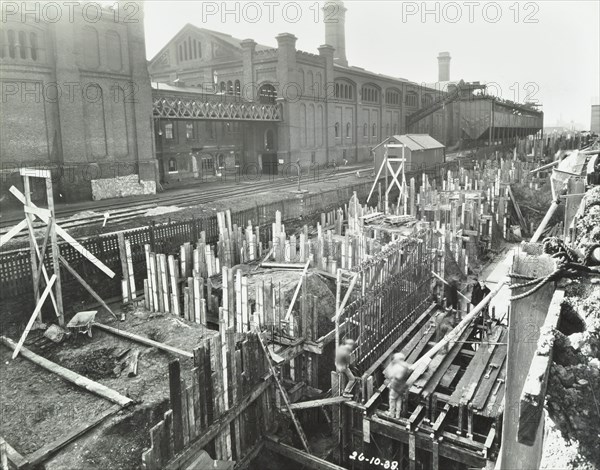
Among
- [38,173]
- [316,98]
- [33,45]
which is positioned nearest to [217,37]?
[316,98]

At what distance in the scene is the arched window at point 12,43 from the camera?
2302cm

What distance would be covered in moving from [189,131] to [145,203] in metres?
11.9

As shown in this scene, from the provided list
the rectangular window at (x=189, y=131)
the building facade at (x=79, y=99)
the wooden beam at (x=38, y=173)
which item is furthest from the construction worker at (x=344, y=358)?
the rectangular window at (x=189, y=131)

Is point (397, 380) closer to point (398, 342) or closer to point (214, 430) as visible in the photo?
point (214, 430)

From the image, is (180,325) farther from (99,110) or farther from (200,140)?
(200,140)

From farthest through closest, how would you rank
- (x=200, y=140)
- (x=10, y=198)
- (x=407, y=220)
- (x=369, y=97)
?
1. (x=369, y=97)
2. (x=200, y=140)
3. (x=10, y=198)
4. (x=407, y=220)

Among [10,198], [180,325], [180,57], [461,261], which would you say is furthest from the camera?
[180,57]

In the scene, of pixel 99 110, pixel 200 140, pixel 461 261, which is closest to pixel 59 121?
pixel 99 110

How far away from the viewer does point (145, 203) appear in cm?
2477

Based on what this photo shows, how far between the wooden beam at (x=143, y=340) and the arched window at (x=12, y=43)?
734 inches

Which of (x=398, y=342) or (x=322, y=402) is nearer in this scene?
(x=322, y=402)

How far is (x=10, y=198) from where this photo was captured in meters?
23.1

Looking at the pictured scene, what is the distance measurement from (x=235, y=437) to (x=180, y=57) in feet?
143

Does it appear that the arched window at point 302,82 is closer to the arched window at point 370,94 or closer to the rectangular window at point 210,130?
the rectangular window at point 210,130
